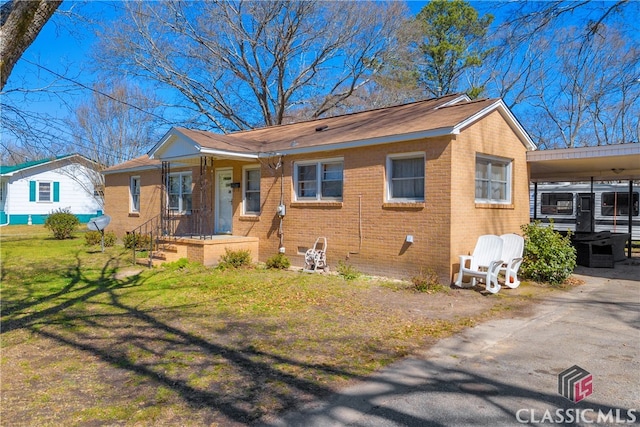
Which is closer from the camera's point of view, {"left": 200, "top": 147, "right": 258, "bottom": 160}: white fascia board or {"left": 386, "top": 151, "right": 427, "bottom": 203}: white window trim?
{"left": 386, "top": 151, "right": 427, "bottom": 203}: white window trim

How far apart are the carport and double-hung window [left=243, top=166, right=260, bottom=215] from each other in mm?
7630

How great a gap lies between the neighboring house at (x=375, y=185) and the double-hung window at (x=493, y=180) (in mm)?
26

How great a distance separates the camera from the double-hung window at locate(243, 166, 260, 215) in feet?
42.7

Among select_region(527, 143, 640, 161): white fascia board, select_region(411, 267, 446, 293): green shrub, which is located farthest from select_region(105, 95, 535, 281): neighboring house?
select_region(527, 143, 640, 161): white fascia board

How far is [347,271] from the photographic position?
1005 centimetres

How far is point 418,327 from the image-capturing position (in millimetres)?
6012

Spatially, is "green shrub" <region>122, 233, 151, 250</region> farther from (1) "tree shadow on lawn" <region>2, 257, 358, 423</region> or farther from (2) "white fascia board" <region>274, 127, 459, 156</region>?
(1) "tree shadow on lawn" <region>2, 257, 358, 423</region>

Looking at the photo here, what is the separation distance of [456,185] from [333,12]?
16.8 m

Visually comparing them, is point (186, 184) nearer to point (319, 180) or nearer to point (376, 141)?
point (319, 180)

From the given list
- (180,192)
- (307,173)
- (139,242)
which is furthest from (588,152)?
(139,242)

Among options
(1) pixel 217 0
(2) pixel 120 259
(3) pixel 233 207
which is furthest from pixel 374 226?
(1) pixel 217 0

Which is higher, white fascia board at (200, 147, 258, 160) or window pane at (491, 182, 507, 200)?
white fascia board at (200, 147, 258, 160)

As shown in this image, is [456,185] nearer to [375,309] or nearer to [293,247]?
[375,309]

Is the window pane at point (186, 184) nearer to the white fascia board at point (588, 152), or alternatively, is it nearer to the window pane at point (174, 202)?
the window pane at point (174, 202)
